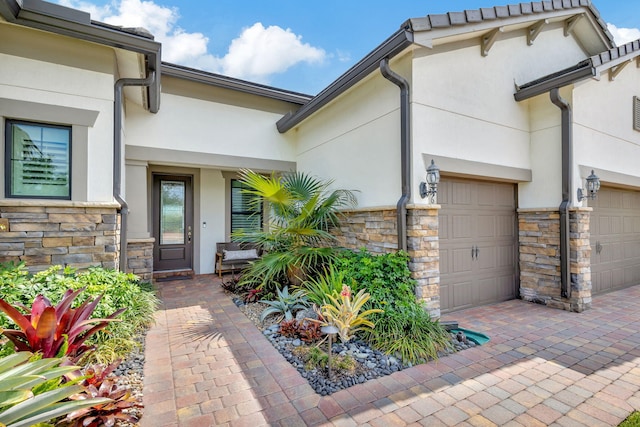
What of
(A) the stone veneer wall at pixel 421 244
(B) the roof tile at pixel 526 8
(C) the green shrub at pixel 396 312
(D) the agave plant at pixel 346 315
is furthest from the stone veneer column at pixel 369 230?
(B) the roof tile at pixel 526 8

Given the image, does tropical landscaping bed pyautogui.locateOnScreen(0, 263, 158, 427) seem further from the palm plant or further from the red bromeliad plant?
the palm plant

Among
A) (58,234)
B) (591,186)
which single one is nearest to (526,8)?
(591,186)

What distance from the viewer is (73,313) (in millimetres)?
2785

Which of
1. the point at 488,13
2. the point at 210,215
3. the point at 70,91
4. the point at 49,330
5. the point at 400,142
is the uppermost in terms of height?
the point at 488,13

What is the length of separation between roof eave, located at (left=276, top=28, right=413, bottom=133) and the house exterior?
23mm

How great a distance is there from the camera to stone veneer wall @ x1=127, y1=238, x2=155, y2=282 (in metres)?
5.89

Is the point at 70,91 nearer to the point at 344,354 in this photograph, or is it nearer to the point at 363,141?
the point at 363,141

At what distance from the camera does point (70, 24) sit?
3725mm

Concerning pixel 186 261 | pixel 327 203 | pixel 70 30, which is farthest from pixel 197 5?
pixel 186 261

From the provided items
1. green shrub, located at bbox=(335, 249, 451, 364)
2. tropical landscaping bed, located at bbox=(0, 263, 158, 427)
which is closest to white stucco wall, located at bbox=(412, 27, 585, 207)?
green shrub, located at bbox=(335, 249, 451, 364)

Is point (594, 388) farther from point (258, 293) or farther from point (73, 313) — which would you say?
point (73, 313)

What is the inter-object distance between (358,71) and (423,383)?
4323mm

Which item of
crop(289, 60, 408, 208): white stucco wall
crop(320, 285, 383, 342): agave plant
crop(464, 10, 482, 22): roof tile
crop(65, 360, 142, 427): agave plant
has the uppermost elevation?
crop(464, 10, 482, 22): roof tile

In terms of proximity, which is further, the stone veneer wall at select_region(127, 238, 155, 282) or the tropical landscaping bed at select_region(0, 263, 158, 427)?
the stone veneer wall at select_region(127, 238, 155, 282)
